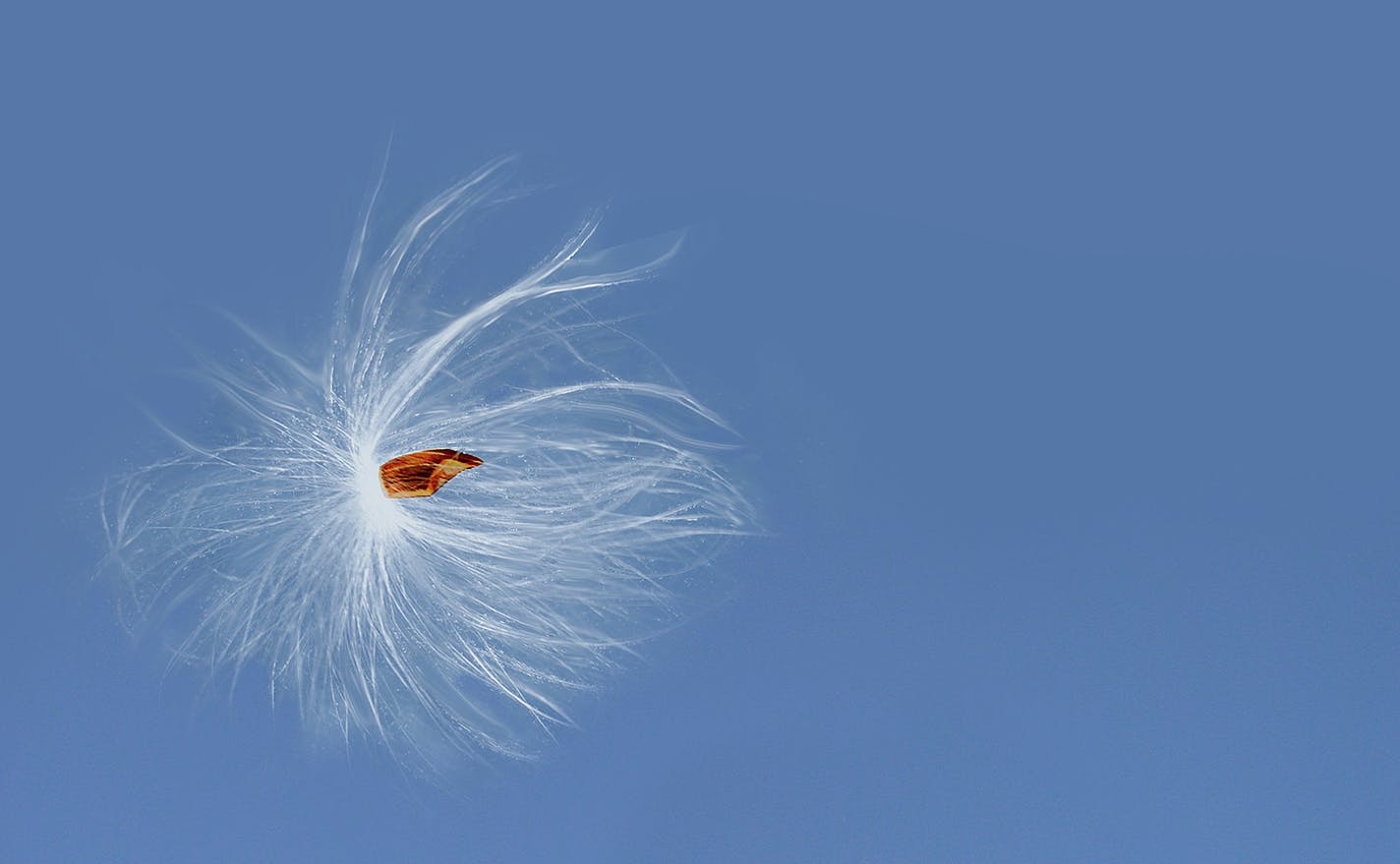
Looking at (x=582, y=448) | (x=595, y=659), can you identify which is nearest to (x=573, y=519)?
(x=582, y=448)

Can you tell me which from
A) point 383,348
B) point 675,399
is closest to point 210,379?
point 383,348

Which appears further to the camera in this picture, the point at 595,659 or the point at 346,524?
the point at 346,524

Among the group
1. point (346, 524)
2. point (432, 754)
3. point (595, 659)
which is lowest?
point (432, 754)

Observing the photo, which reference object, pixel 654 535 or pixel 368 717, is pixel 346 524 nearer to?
pixel 368 717

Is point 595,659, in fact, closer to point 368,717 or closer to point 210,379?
point 368,717

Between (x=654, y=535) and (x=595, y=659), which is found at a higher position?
(x=654, y=535)

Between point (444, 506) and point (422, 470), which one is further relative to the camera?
point (444, 506)
